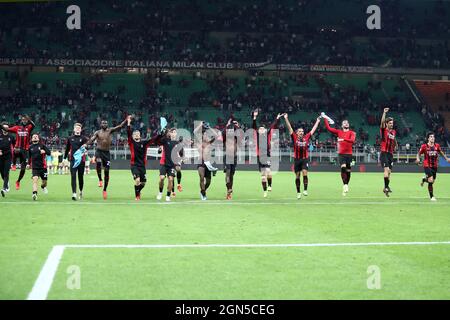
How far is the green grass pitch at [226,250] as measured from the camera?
8.14 metres

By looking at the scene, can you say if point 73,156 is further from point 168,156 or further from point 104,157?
point 168,156

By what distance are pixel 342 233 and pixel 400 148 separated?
44469mm

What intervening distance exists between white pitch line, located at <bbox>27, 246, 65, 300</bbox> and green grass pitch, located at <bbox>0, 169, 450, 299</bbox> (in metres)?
0.08

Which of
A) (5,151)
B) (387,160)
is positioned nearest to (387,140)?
(387,160)

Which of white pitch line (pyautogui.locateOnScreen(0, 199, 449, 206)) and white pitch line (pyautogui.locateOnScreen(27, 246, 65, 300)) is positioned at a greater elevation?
white pitch line (pyautogui.locateOnScreen(27, 246, 65, 300))

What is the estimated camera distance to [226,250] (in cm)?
1127

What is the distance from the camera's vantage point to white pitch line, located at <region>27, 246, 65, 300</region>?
25.0 ft

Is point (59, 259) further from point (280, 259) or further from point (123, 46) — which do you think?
point (123, 46)

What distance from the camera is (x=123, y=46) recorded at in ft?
217

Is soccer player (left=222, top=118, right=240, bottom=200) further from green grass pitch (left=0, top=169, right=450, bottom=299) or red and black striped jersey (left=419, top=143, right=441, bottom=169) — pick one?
red and black striped jersey (left=419, top=143, right=441, bottom=169)

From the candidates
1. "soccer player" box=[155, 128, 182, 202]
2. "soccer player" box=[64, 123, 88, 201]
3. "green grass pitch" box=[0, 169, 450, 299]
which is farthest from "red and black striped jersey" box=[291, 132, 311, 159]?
"soccer player" box=[64, 123, 88, 201]

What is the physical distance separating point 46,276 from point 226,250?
3.44 m

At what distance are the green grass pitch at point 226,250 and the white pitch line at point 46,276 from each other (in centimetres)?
8
